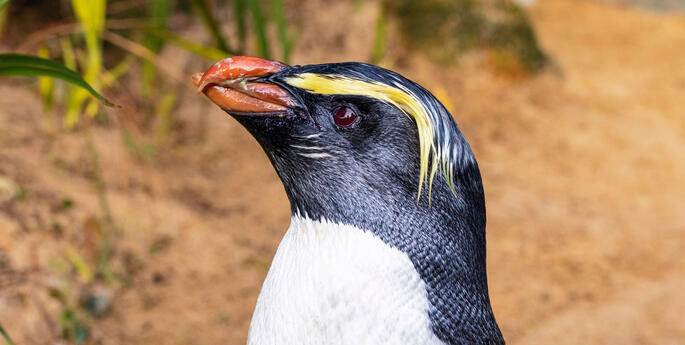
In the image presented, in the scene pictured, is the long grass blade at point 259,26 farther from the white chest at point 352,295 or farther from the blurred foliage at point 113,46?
the white chest at point 352,295

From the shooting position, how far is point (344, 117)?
3.38ft

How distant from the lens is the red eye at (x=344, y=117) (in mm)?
1029

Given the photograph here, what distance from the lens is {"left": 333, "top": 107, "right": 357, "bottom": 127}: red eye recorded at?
3.38 feet

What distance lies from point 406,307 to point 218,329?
4.21ft

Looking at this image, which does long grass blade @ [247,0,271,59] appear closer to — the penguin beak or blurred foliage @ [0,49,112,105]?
blurred foliage @ [0,49,112,105]

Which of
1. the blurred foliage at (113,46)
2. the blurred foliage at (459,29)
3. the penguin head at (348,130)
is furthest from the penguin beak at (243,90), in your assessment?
the blurred foliage at (459,29)

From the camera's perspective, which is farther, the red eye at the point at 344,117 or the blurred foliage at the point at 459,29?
the blurred foliage at the point at 459,29

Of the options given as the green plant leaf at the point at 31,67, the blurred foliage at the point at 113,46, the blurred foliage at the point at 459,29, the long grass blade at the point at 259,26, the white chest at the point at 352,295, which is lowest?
the white chest at the point at 352,295

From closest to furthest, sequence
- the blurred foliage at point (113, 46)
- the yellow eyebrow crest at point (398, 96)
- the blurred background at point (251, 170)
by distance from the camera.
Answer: the yellow eyebrow crest at point (398, 96) < the blurred background at point (251, 170) < the blurred foliage at point (113, 46)

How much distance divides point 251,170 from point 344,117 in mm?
2287

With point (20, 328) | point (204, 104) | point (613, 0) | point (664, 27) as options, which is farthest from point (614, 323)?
point (613, 0)

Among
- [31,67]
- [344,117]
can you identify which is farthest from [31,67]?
[344,117]

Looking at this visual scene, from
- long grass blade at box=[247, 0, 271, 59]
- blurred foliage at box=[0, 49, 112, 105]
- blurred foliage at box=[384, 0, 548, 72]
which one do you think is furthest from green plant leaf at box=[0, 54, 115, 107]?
blurred foliage at box=[384, 0, 548, 72]

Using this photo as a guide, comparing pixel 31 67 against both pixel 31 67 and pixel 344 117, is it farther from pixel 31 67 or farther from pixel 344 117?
pixel 344 117
